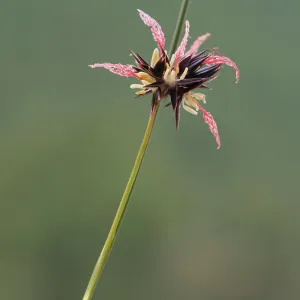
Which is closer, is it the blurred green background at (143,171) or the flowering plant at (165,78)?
the flowering plant at (165,78)

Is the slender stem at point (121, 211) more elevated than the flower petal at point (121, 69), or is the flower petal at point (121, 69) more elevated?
the flower petal at point (121, 69)

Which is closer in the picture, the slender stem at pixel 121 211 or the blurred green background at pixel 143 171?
the slender stem at pixel 121 211

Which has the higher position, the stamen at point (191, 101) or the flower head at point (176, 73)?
the flower head at point (176, 73)

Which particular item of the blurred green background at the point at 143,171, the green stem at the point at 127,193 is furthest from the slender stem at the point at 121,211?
the blurred green background at the point at 143,171

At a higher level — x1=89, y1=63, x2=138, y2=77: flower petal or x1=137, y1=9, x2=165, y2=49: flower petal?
x1=137, y1=9, x2=165, y2=49: flower petal

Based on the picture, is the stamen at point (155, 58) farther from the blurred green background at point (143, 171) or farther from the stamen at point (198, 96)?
the blurred green background at point (143, 171)

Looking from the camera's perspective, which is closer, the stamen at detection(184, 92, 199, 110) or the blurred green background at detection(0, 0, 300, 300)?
the stamen at detection(184, 92, 199, 110)

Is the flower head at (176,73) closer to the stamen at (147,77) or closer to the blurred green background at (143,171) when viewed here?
the stamen at (147,77)

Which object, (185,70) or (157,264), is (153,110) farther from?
(157,264)

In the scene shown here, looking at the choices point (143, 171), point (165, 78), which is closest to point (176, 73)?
point (165, 78)

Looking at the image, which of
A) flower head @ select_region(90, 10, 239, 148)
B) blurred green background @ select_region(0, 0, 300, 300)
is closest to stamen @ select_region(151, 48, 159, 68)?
flower head @ select_region(90, 10, 239, 148)

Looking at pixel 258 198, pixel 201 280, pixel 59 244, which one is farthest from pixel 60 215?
pixel 258 198

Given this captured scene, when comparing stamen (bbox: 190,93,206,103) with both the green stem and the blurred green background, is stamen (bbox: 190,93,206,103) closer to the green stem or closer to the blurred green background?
the green stem

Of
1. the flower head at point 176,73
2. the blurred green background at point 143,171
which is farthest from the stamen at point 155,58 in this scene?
the blurred green background at point 143,171
